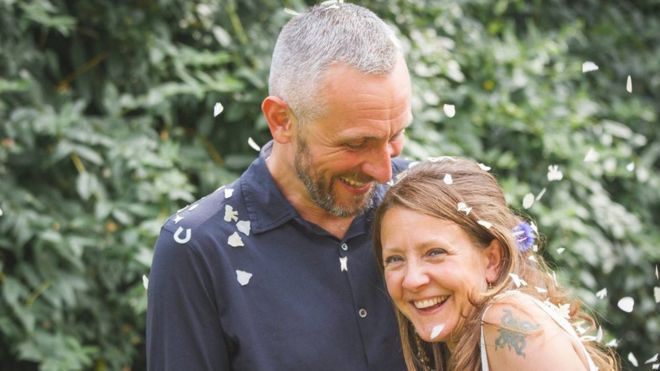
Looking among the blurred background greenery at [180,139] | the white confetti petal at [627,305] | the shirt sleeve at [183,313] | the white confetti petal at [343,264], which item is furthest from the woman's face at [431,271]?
the blurred background greenery at [180,139]

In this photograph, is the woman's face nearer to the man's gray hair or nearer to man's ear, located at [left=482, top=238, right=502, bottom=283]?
man's ear, located at [left=482, top=238, right=502, bottom=283]

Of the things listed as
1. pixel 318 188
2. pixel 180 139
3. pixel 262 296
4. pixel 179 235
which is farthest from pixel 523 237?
pixel 180 139

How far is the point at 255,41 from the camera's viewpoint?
4453 mm

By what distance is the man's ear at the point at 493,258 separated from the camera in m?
2.77

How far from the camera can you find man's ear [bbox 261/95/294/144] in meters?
2.79

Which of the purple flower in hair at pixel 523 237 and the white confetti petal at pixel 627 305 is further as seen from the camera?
the white confetti petal at pixel 627 305

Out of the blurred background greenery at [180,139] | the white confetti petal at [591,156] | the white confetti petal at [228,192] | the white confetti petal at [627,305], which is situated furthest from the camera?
the white confetti petal at [591,156]

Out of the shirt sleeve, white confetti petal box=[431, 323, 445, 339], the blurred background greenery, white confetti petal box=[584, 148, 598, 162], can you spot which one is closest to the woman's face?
white confetti petal box=[431, 323, 445, 339]

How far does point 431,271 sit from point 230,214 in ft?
1.83

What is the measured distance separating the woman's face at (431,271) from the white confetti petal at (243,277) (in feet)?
1.18

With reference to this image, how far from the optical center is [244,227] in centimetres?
278

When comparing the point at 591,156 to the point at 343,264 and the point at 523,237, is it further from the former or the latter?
the point at 343,264

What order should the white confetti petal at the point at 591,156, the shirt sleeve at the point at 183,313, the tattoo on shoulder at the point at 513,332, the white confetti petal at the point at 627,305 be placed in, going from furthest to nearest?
the white confetti petal at the point at 591,156, the white confetti petal at the point at 627,305, the shirt sleeve at the point at 183,313, the tattoo on shoulder at the point at 513,332

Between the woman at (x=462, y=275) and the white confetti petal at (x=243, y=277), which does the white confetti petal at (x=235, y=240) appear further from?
the woman at (x=462, y=275)
